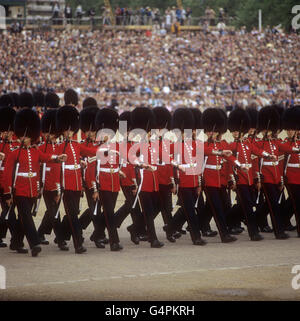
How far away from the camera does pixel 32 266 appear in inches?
287

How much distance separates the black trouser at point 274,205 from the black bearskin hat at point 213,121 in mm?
790

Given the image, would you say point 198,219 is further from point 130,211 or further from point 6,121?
point 6,121

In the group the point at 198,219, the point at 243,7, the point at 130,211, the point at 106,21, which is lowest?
the point at 198,219

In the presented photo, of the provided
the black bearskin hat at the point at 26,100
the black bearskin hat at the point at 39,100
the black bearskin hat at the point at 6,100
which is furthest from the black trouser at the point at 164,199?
the black bearskin hat at the point at 39,100

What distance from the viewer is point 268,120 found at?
373 inches

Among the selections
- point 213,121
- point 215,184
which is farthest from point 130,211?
point 213,121

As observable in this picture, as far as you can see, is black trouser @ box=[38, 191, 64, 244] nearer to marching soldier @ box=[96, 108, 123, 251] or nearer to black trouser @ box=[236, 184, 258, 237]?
marching soldier @ box=[96, 108, 123, 251]

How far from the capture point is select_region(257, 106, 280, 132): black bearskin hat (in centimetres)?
948

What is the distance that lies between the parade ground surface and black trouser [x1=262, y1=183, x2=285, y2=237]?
15cm

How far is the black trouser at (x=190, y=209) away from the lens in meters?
8.52

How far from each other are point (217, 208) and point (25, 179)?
204 centimetres

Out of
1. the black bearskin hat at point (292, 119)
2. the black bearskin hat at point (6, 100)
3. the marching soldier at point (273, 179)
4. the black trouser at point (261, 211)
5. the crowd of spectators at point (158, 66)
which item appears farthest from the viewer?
the crowd of spectators at point (158, 66)

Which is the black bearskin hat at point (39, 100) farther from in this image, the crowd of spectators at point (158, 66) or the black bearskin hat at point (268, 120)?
the crowd of spectators at point (158, 66)

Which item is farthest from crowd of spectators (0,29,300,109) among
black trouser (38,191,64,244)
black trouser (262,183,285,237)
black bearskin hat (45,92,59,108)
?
black trouser (38,191,64,244)
